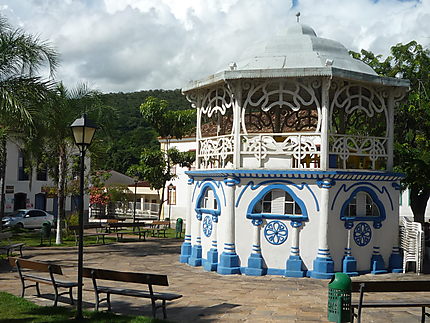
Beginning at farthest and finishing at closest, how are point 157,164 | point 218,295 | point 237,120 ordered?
point 157,164 < point 237,120 < point 218,295

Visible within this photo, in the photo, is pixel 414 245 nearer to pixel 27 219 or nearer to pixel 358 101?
pixel 358 101

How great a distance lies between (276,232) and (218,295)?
3.16 m

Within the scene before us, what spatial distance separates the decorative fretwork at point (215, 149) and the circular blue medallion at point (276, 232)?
212 centimetres

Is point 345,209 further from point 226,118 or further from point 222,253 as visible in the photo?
point 226,118

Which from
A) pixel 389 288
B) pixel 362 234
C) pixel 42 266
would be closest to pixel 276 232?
pixel 362 234

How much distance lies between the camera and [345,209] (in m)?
13.9

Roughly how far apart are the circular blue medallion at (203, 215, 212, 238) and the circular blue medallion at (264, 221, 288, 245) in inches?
65.5

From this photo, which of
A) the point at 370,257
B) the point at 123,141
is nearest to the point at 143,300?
the point at 370,257

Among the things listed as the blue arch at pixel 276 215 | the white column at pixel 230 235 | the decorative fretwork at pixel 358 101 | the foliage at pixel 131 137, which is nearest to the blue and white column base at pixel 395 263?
the blue arch at pixel 276 215

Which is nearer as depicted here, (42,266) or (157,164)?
(42,266)

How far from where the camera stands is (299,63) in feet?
47.3

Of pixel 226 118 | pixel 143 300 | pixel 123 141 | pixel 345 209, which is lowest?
pixel 143 300

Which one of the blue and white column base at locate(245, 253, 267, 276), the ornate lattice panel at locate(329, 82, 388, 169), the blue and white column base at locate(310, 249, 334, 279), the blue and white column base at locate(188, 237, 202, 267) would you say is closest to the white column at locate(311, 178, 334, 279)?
the blue and white column base at locate(310, 249, 334, 279)

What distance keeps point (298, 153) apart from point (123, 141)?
213ft
